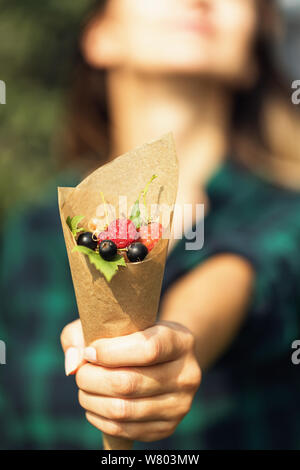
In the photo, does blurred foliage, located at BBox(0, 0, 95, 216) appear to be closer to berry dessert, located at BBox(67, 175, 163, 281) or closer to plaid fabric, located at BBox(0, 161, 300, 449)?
plaid fabric, located at BBox(0, 161, 300, 449)

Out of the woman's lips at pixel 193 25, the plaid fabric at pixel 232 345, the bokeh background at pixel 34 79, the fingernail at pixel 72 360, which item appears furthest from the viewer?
the bokeh background at pixel 34 79

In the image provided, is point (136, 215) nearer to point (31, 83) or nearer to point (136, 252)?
point (136, 252)

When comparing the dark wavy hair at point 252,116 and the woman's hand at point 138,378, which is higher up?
the dark wavy hair at point 252,116

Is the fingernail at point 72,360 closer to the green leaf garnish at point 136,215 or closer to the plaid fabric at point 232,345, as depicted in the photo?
the green leaf garnish at point 136,215

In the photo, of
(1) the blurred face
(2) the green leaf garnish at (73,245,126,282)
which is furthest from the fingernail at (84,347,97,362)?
(1) the blurred face

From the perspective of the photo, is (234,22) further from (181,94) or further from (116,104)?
(116,104)

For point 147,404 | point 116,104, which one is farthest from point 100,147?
point 147,404

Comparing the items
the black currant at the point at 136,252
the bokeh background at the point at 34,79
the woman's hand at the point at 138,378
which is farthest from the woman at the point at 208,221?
the bokeh background at the point at 34,79
